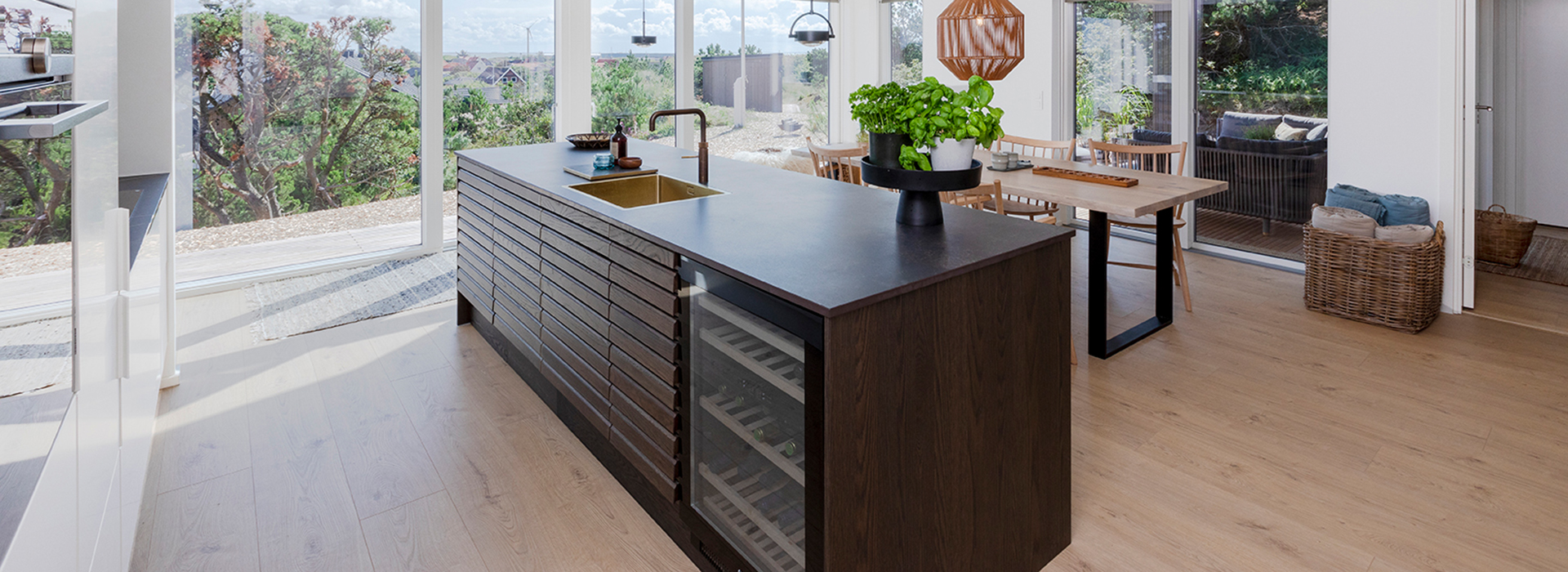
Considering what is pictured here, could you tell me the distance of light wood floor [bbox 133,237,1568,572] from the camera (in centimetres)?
218

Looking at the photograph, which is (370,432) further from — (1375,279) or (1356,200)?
(1356,200)

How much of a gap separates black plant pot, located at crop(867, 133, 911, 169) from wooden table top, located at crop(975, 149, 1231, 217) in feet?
5.41

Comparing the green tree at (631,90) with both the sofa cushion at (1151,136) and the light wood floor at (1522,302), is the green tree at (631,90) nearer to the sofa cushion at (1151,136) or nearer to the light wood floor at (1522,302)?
the sofa cushion at (1151,136)

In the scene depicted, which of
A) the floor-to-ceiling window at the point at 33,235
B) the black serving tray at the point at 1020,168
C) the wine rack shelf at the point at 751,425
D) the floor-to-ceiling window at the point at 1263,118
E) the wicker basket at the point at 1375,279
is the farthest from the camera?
the floor-to-ceiling window at the point at 1263,118

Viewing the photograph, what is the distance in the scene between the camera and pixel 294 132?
190 inches

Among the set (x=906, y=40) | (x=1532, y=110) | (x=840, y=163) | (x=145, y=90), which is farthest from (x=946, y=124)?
(x=1532, y=110)

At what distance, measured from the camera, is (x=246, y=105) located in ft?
15.1

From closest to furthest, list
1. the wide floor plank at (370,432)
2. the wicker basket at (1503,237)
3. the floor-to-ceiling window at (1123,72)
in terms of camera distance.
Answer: the wide floor plank at (370,432) < the wicker basket at (1503,237) < the floor-to-ceiling window at (1123,72)

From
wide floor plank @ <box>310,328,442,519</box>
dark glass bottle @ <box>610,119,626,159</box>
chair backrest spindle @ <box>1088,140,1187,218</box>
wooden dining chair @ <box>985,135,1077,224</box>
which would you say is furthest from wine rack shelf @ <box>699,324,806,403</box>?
chair backrest spindle @ <box>1088,140,1187,218</box>

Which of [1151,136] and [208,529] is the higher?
[1151,136]

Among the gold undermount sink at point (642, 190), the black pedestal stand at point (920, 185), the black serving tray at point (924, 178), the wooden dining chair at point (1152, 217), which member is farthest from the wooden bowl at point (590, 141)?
Result: the wooden dining chair at point (1152, 217)

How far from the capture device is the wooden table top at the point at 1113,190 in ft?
11.3

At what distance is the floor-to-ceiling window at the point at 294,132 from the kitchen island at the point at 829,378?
320cm

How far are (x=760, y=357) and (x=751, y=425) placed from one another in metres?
0.18
